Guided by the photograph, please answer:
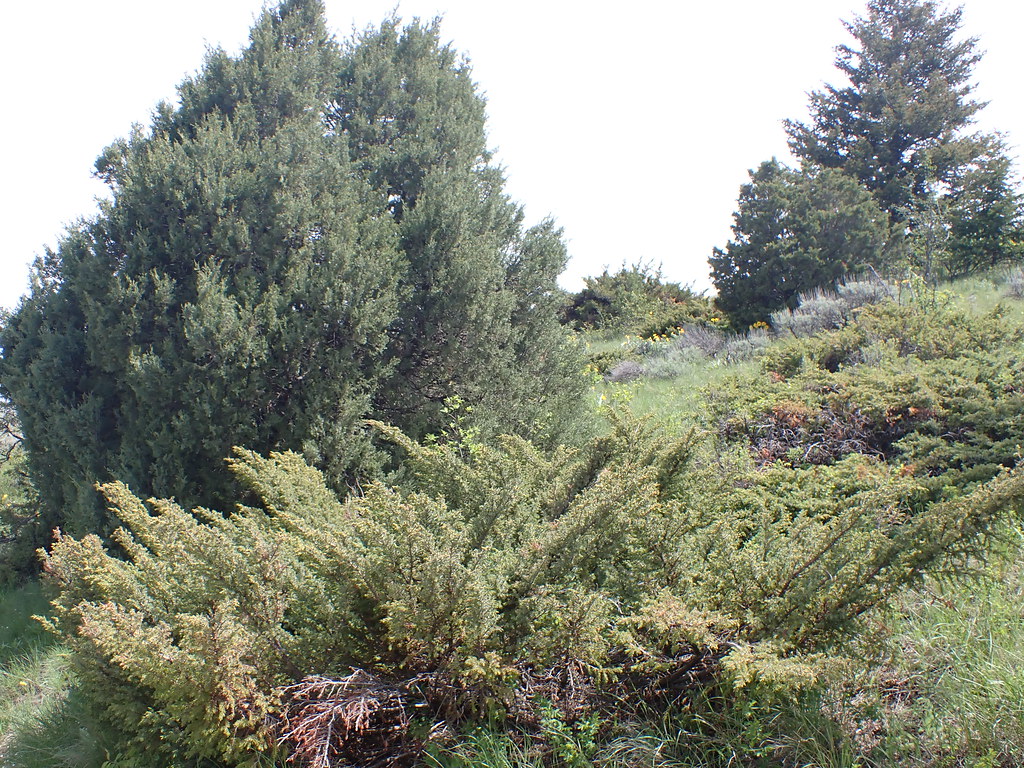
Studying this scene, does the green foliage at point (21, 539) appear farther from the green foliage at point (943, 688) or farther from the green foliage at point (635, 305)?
the green foliage at point (635, 305)

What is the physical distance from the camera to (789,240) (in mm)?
16672

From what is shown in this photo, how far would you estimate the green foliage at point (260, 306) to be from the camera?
4.99m

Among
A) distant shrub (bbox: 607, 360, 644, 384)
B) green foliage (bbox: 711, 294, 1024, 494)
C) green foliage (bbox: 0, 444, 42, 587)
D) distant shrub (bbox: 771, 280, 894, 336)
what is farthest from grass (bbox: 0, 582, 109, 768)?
distant shrub (bbox: 771, 280, 894, 336)

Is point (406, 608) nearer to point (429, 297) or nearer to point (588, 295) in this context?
point (429, 297)

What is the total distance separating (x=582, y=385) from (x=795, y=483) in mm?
3343

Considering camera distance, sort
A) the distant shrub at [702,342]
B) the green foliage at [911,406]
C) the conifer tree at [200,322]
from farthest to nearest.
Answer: the distant shrub at [702,342] → the conifer tree at [200,322] → the green foliage at [911,406]

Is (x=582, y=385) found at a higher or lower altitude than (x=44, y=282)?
lower

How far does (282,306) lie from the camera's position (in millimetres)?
5148

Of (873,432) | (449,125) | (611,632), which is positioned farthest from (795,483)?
(449,125)

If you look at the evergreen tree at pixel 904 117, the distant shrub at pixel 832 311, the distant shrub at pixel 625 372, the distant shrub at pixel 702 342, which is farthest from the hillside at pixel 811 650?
the evergreen tree at pixel 904 117

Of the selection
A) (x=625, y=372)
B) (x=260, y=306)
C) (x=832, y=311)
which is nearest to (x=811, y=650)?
(x=260, y=306)

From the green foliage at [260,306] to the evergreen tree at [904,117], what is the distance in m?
17.9

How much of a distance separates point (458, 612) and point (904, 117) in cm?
2484

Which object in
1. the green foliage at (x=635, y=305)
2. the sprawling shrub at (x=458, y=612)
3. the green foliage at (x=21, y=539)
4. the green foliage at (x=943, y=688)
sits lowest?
the green foliage at (x=943, y=688)
